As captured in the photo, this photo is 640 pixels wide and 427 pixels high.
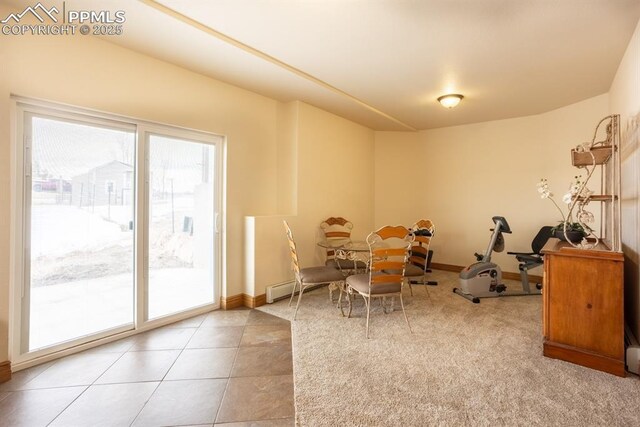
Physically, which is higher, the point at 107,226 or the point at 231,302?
the point at 107,226

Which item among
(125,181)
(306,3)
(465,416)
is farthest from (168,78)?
Answer: (465,416)

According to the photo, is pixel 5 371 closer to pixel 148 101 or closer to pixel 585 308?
pixel 148 101

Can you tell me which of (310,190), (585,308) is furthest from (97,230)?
(585,308)

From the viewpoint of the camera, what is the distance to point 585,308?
2.22 meters

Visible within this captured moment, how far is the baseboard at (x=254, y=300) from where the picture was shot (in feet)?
11.9

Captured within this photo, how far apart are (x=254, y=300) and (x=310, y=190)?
170 cm

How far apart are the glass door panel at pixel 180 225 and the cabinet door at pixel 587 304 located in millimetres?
3342

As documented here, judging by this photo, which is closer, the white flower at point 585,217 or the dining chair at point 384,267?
the white flower at point 585,217

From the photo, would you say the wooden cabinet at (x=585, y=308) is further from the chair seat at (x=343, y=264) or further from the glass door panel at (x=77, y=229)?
the glass door panel at (x=77, y=229)

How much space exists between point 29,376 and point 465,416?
116 inches

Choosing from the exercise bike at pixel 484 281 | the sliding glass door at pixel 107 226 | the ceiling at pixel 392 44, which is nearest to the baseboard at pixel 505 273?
the exercise bike at pixel 484 281

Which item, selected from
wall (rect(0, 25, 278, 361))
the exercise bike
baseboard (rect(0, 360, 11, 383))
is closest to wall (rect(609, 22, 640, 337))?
the exercise bike

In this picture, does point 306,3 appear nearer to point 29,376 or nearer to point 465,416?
point 465,416

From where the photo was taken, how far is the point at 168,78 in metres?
3.02
